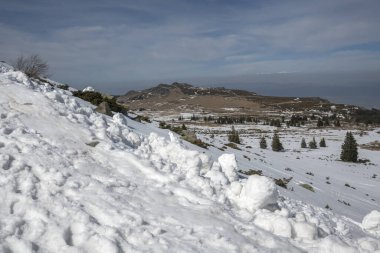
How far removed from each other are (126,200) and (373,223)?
22.2ft

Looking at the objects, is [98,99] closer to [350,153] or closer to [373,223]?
[373,223]

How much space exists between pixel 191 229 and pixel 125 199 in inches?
60.9

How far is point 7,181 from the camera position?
23.5 feet

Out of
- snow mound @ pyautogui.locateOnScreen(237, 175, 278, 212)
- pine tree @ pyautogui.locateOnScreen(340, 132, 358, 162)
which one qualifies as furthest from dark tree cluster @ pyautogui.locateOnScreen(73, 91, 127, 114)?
pine tree @ pyautogui.locateOnScreen(340, 132, 358, 162)

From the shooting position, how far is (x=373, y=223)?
1009 centimetres

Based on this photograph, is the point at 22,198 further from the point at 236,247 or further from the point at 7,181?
the point at 236,247

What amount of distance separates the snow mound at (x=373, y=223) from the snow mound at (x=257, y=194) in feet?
10.8

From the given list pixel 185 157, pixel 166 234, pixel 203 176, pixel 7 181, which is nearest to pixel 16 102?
pixel 7 181

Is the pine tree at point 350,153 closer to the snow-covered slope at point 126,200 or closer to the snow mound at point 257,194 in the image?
the snow-covered slope at point 126,200

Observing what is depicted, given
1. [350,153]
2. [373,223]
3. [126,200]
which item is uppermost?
[126,200]

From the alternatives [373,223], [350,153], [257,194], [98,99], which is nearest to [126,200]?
[257,194]

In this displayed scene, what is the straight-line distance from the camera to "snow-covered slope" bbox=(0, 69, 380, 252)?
636 centimetres

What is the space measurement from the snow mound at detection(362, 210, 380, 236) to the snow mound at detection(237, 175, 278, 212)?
3297 millimetres

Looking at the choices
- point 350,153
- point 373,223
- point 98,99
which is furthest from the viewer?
point 350,153
